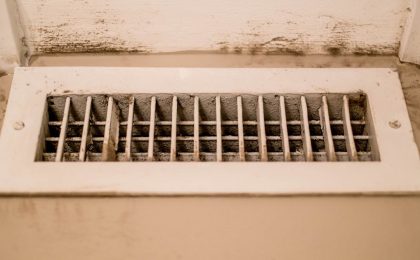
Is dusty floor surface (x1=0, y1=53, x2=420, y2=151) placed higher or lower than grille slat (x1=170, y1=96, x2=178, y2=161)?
higher

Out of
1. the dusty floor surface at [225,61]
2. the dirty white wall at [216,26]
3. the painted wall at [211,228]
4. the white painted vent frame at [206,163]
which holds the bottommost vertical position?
the painted wall at [211,228]

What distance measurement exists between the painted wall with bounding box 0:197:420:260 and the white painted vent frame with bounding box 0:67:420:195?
0.03m

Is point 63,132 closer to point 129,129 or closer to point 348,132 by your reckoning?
point 129,129

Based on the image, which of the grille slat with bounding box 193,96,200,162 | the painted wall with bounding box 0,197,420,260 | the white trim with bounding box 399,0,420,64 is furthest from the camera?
the white trim with bounding box 399,0,420,64

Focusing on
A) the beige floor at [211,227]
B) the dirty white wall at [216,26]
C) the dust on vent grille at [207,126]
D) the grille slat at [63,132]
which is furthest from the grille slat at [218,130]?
the grille slat at [63,132]

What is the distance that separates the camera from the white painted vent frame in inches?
41.9

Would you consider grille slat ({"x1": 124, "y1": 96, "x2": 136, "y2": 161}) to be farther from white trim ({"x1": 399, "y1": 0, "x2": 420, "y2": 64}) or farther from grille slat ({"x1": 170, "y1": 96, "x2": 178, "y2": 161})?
white trim ({"x1": 399, "y1": 0, "x2": 420, "y2": 64})

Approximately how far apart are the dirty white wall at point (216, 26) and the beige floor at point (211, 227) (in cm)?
48

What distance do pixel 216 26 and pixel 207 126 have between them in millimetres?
273

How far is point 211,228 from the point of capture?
103cm

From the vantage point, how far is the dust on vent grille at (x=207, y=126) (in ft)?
3.88

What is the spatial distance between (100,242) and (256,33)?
27.0 inches

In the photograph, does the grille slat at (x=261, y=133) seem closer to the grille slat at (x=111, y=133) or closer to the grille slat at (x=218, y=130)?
the grille slat at (x=218, y=130)

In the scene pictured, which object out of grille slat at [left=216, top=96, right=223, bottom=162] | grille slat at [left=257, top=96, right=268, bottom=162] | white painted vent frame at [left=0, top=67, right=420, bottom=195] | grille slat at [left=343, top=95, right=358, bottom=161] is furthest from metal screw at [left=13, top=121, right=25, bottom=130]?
grille slat at [left=343, top=95, right=358, bottom=161]
